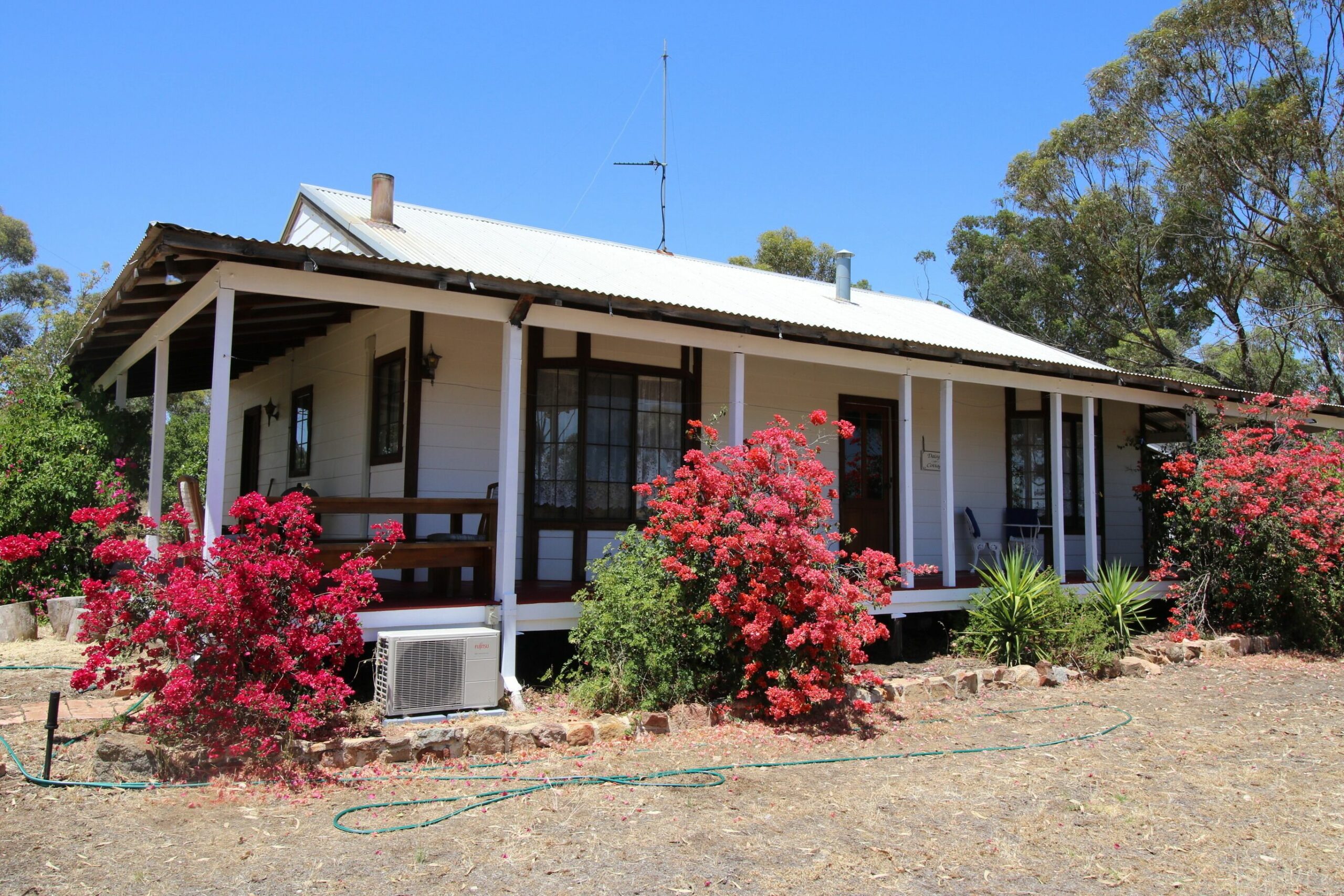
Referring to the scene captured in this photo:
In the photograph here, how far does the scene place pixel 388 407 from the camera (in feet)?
31.3

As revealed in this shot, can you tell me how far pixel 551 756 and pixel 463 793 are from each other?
0.85 m

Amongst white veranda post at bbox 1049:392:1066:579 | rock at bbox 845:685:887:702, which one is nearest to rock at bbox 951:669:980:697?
rock at bbox 845:685:887:702

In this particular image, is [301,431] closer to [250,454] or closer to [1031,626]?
[250,454]

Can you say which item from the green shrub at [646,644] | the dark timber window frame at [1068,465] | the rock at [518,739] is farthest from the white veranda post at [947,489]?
the rock at [518,739]

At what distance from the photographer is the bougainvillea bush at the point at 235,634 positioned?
5.30 m

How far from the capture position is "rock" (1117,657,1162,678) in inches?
355

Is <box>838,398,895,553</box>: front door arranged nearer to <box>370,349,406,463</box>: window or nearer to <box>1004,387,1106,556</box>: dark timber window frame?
<box>1004,387,1106,556</box>: dark timber window frame

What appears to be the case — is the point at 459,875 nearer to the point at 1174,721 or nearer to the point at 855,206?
the point at 1174,721

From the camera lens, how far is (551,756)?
586 centimetres

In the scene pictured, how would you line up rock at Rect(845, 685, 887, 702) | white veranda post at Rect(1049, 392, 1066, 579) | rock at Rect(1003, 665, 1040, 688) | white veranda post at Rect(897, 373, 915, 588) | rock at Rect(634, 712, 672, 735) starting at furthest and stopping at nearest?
white veranda post at Rect(1049, 392, 1066, 579)
white veranda post at Rect(897, 373, 915, 588)
rock at Rect(1003, 665, 1040, 688)
rock at Rect(845, 685, 887, 702)
rock at Rect(634, 712, 672, 735)

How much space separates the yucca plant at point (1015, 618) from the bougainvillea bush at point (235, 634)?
621cm

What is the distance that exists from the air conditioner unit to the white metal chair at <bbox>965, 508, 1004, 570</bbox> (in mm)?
7924

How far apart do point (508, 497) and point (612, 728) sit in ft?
6.72

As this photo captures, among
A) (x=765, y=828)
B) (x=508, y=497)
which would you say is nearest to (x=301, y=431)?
(x=508, y=497)
